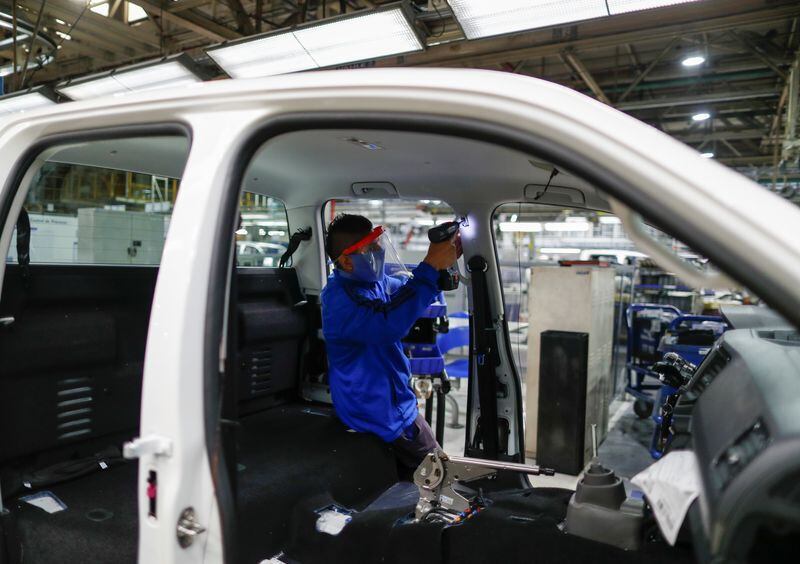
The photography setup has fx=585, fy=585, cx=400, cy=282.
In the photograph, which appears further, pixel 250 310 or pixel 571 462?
pixel 571 462

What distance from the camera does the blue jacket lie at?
2406 millimetres

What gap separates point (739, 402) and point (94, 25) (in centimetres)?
715

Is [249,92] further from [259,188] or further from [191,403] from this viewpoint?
[259,188]

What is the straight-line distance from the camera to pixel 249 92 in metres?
1.15

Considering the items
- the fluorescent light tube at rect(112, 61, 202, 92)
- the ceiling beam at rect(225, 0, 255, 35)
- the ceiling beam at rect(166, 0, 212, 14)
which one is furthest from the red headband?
the ceiling beam at rect(225, 0, 255, 35)

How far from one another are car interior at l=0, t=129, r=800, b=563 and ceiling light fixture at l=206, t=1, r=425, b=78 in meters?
1.62

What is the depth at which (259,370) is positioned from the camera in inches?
116

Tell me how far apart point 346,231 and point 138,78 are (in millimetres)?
4229

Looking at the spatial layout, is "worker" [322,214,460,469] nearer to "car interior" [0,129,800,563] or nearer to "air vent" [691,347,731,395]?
"car interior" [0,129,800,563]

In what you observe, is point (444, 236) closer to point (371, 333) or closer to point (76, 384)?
point (371, 333)

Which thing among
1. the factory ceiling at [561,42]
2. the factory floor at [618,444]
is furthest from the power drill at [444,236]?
the factory floor at [618,444]

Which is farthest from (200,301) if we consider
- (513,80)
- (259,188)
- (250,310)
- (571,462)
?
(571,462)

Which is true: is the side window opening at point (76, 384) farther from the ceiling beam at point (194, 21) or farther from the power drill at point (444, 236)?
the ceiling beam at point (194, 21)

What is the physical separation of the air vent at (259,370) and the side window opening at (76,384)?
1.95ft
